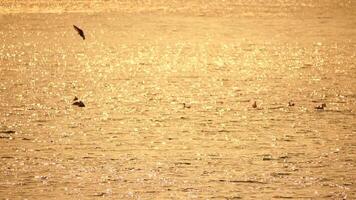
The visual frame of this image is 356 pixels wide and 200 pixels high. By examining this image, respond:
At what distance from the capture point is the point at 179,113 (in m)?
20.0

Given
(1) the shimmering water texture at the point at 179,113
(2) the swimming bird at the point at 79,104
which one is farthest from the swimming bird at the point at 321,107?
(2) the swimming bird at the point at 79,104

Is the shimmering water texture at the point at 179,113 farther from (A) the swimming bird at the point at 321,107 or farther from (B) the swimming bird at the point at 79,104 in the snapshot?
(B) the swimming bird at the point at 79,104

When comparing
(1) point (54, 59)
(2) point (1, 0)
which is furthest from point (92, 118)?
(2) point (1, 0)

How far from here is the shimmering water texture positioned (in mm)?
13945

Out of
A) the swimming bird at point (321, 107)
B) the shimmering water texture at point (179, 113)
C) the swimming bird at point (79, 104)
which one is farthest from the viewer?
the swimming bird at point (79, 104)

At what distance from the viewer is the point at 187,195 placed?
13.1 meters

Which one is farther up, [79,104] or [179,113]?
[79,104]

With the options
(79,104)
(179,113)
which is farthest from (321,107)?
(79,104)

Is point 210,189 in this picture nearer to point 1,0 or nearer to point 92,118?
point 92,118

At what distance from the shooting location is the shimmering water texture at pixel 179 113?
13.9 m

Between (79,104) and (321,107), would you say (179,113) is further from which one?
(321,107)

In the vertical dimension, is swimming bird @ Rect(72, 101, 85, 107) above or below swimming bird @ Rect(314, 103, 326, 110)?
above

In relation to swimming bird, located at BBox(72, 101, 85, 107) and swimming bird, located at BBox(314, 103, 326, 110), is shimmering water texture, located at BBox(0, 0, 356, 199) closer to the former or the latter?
swimming bird, located at BBox(314, 103, 326, 110)

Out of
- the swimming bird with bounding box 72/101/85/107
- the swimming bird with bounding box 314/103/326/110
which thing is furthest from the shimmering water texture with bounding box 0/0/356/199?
the swimming bird with bounding box 72/101/85/107
